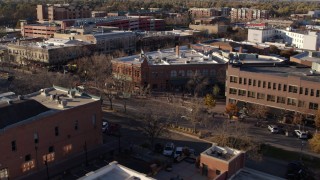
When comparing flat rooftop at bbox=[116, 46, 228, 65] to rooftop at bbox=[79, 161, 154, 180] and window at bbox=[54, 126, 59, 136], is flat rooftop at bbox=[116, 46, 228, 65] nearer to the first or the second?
window at bbox=[54, 126, 59, 136]

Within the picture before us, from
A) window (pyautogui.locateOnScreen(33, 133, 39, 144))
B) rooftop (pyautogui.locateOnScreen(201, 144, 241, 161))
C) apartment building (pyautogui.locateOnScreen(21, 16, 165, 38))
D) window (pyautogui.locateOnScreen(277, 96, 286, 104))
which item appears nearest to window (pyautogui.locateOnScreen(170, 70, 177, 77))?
window (pyautogui.locateOnScreen(277, 96, 286, 104))

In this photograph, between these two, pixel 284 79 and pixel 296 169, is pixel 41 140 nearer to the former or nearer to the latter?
pixel 296 169

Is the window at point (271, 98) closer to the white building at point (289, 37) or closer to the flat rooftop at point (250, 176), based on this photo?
the flat rooftop at point (250, 176)

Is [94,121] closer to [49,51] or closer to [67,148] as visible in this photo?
[67,148]

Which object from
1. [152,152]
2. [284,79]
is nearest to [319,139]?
[284,79]

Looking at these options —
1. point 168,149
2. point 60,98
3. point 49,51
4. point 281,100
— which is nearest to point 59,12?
point 49,51
